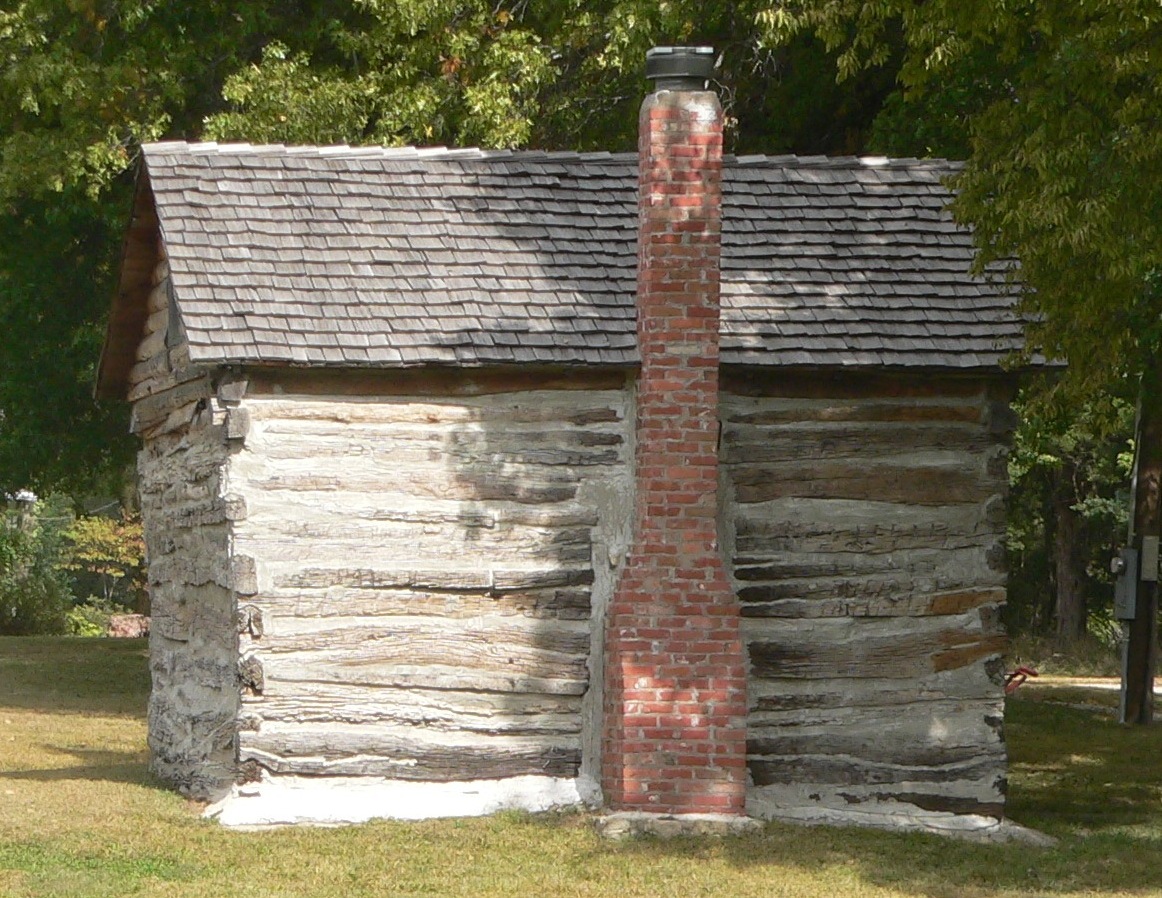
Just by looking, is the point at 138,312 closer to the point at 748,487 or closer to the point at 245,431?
→ the point at 245,431

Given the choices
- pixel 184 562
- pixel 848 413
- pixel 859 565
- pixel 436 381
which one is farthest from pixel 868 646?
pixel 184 562

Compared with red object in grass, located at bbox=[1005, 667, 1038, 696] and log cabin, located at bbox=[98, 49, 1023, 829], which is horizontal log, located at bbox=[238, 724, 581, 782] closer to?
log cabin, located at bbox=[98, 49, 1023, 829]

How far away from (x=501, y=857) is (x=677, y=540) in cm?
225

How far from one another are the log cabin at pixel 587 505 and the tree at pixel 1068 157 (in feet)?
2.80

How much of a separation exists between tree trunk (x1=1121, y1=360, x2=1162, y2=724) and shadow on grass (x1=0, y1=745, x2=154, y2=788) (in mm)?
10702

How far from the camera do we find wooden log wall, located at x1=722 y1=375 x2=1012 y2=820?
37.1 feet

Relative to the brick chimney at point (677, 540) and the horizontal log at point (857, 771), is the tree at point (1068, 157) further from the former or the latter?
the horizontal log at point (857, 771)

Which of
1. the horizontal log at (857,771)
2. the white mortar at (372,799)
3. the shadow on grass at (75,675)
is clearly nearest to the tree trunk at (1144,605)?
the horizontal log at (857,771)

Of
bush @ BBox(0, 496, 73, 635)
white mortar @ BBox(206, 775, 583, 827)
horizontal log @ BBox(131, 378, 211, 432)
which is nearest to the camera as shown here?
white mortar @ BBox(206, 775, 583, 827)

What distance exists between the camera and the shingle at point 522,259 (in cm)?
1105

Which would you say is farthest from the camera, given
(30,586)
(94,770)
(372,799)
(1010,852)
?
(30,586)

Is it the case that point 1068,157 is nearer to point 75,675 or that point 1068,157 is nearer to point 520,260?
point 520,260

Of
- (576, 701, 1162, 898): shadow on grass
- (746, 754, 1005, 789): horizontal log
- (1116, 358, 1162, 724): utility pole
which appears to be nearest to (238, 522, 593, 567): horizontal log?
(746, 754, 1005, 789): horizontal log

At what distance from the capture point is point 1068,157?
10.4 meters
